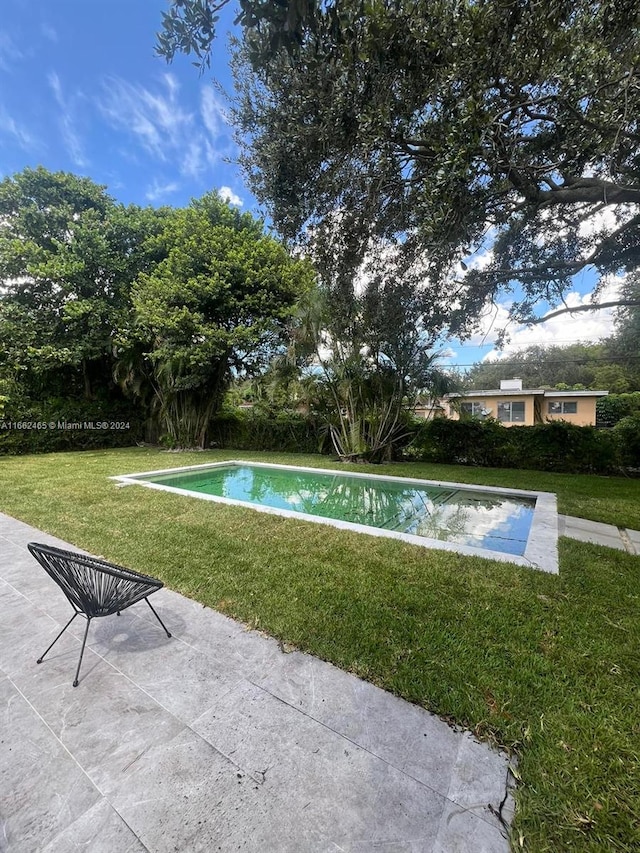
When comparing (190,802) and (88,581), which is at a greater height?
(88,581)

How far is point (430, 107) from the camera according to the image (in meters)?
A: 4.09

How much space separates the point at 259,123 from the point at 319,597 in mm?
5727

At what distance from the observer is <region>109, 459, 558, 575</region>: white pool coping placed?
4125 mm

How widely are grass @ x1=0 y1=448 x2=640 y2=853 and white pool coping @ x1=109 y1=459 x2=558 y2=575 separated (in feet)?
0.73

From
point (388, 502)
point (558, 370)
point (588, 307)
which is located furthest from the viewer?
point (558, 370)

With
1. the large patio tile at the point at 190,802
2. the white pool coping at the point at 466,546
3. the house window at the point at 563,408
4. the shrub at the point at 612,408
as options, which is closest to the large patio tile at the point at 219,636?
the large patio tile at the point at 190,802

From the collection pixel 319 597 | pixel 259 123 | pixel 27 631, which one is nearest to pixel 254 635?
pixel 319 597

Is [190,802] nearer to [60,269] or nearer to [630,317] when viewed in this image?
[630,317]

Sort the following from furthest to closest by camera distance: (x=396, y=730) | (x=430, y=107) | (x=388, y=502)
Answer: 1. (x=388, y=502)
2. (x=430, y=107)
3. (x=396, y=730)

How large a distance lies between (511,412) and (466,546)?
21.5 m

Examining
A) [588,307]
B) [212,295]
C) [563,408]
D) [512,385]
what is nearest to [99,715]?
[588,307]

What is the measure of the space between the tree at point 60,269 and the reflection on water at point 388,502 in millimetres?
7485

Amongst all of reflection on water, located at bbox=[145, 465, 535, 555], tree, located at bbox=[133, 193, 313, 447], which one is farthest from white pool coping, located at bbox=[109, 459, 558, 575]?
tree, located at bbox=[133, 193, 313, 447]

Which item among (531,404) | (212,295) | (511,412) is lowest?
(511,412)
